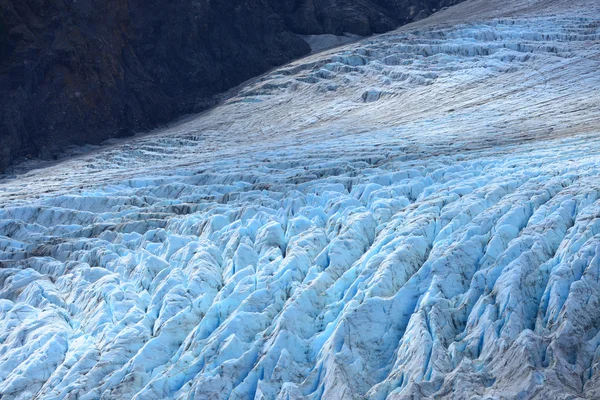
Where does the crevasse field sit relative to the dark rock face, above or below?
below

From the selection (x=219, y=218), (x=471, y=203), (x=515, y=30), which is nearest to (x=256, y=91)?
(x=515, y=30)

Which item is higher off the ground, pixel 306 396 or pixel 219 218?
pixel 219 218

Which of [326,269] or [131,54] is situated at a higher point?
[131,54]

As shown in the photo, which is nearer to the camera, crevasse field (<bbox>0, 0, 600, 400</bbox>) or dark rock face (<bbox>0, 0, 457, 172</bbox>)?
crevasse field (<bbox>0, 0, 600, 400</bbox>)

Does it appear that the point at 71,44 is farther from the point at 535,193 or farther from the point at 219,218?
the point at 535,193
